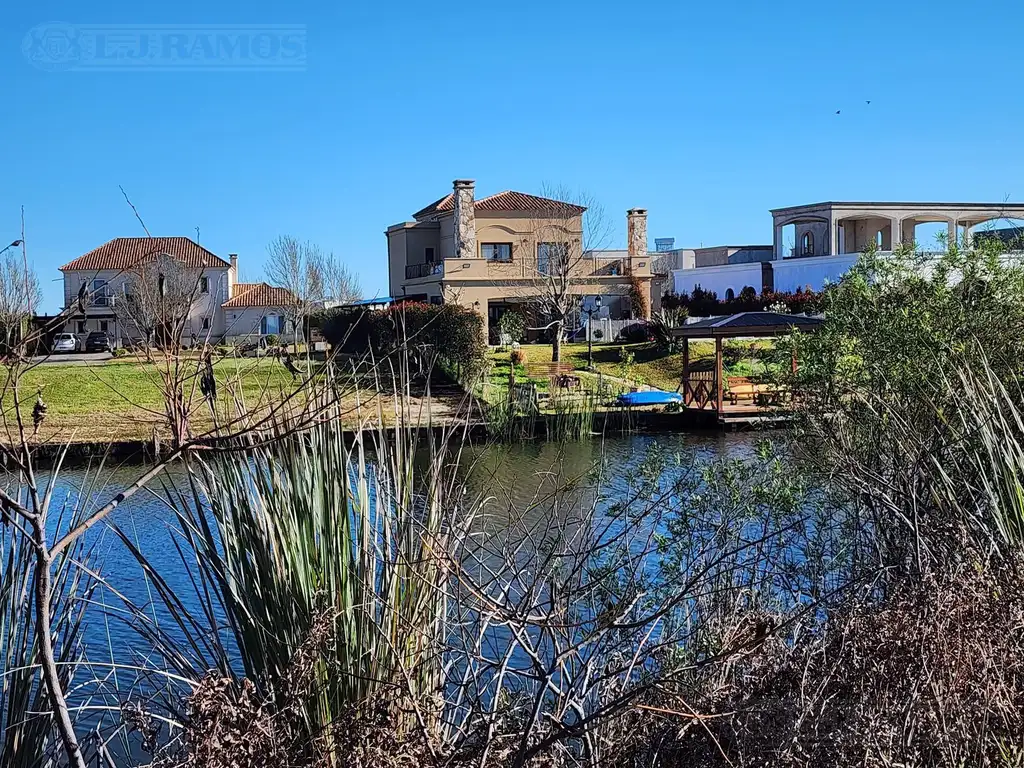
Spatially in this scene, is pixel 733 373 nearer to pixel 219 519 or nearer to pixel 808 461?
pixel 808 461

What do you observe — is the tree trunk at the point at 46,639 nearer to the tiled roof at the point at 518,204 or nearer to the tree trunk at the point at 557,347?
the tree trunk at the point at 557,347

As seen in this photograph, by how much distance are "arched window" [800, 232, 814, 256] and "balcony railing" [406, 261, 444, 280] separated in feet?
50.1

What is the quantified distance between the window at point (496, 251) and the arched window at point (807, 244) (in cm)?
1284

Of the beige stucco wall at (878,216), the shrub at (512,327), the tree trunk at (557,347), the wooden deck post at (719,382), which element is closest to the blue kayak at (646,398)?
the wooden deck post at (719,382)

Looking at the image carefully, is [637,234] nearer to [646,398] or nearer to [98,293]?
[646,398]

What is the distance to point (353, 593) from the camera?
340cm

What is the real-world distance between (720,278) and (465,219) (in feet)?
39.9

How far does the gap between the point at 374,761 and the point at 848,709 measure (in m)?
1.23

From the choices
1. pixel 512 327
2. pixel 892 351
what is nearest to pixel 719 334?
pixel 512 327

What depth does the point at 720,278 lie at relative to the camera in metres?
47.0

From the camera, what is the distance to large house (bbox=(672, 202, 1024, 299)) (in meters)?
44.4

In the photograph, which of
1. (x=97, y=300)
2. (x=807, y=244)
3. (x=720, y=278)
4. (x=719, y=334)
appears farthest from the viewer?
(x=720, y=278)

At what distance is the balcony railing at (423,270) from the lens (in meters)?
42.3

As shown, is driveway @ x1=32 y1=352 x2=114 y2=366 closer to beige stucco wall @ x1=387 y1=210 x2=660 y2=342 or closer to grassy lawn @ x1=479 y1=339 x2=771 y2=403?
grassy lawn @ x1=479 y1=339 x2=771 y2=403
